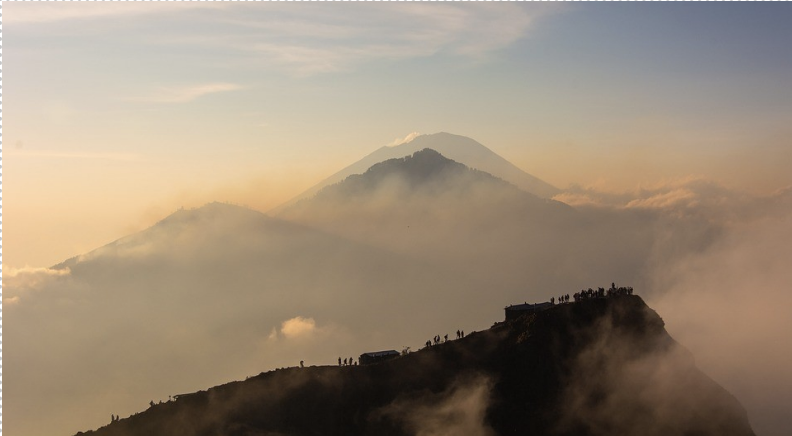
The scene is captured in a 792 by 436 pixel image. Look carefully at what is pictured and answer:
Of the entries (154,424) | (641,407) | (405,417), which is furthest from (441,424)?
(154,424)

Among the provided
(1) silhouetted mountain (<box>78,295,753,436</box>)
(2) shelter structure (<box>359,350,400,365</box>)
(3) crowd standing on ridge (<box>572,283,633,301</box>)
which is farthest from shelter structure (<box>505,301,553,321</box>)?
(2) shelter structure (<box>359,350,400,365</box>)

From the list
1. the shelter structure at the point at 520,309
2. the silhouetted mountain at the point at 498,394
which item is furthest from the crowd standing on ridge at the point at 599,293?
the shelter structure at the point at 520,309

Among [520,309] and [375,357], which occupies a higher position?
[520,309]

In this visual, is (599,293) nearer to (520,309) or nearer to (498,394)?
(520,309)

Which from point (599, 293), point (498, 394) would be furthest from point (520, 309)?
point (498, 394)

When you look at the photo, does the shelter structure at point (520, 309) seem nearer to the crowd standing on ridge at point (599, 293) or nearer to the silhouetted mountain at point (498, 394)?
the crowd standing on ridge at point (599, 293)

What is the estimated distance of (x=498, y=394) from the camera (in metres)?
131

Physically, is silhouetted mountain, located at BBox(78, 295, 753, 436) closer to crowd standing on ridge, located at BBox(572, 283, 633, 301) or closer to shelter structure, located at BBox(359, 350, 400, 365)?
crowd standing on ridge, located at BBox(572, 283, 633, 301)

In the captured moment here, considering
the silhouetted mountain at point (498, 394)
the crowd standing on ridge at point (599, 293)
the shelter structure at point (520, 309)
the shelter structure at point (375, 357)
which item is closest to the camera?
the silhouetted mountain at point (498, 394)

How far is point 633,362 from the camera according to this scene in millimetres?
142625

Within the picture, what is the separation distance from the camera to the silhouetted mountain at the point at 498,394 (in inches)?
5054

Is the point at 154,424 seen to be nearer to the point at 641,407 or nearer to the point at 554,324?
the point at 554,324

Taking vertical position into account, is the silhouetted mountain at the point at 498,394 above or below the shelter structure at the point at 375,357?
below

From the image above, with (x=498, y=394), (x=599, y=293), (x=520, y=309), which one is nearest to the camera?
(x=498, y=394)
